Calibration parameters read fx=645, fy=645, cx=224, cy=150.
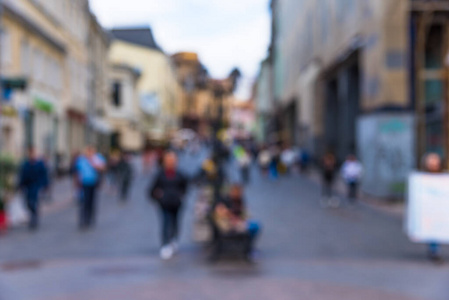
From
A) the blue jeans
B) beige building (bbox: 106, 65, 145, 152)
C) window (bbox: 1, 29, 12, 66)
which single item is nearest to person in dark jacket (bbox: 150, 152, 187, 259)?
the blue jeans

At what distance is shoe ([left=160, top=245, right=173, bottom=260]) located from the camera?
9.53 meters

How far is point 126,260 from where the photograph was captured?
938 cm

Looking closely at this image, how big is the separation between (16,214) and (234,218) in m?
7.07

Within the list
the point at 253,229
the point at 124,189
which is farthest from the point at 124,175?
the point at 253,229

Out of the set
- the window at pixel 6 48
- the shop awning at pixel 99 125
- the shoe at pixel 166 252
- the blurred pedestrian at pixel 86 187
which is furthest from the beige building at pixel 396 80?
the shop awning at pixel 99 125

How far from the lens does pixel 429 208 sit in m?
9.22

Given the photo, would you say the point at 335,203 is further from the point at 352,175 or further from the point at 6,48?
the point at 6,48

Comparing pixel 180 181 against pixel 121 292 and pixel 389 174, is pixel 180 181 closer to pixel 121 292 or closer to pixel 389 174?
pixel 121 292

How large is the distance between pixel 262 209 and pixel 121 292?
992 cm

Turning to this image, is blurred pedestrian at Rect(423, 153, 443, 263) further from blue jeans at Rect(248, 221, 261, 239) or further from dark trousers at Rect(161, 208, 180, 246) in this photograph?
dark trousers at Rect(161, 208, 180, 246)

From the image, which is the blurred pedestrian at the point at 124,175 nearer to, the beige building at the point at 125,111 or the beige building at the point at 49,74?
the beige building at the point at 49,74

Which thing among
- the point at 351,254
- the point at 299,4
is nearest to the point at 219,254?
the point at 351,254

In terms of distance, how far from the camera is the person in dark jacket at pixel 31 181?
501 inches

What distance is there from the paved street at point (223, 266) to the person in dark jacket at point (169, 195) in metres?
0.37
